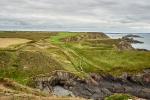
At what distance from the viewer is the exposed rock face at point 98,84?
8344 cm

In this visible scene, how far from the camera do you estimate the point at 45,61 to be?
316ft

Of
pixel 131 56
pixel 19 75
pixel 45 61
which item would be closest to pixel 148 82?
pixel 131 56

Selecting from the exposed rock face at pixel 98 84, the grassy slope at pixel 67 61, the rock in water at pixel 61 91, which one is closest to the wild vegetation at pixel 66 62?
the grassy slope at pixel 67 61

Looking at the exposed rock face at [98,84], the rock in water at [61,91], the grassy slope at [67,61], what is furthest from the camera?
the grassy slope at [67,61]

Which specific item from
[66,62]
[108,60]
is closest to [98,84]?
[66,62]

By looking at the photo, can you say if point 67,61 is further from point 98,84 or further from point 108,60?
point 98,84

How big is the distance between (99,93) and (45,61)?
19988 millimetres

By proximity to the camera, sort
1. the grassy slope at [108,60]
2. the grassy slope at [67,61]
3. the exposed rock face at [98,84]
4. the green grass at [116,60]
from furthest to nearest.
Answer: the green grass at [116,60], the grassy slope at [108,60], the grassy slope at [67,61], the exposed rock face at [98,84]

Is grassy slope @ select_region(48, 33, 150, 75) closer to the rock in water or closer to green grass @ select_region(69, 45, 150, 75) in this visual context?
green grass @ select_region(69, 45, 150, 75)

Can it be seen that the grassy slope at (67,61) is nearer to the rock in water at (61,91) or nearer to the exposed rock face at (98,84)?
the exposed rock face at (98,84)

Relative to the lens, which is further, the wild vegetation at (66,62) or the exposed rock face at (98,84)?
the wild vegetation at (66,62)

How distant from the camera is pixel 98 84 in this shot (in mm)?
90625

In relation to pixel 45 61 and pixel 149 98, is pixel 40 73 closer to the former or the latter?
pixel 45 61

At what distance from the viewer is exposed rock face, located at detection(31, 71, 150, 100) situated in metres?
83.4
